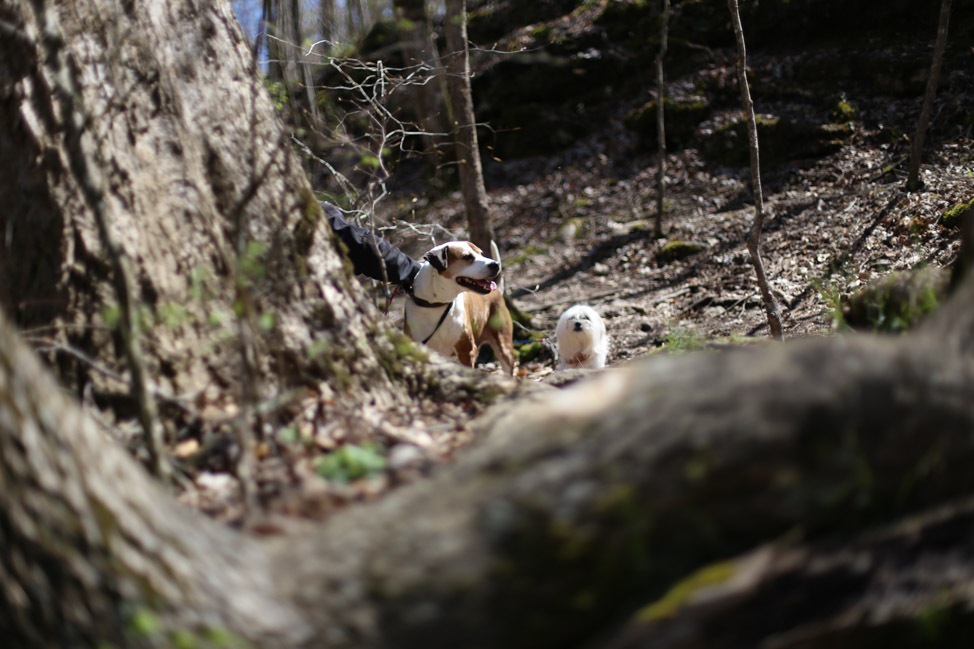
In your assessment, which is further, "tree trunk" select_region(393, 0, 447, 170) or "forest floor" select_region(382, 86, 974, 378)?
"tree trunk" select_region(393, 0, 447, 170)

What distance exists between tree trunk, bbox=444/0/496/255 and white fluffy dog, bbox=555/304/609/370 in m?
2.15

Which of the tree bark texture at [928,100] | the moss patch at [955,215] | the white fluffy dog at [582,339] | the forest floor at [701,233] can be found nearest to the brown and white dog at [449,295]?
the forest floor at [701,233]

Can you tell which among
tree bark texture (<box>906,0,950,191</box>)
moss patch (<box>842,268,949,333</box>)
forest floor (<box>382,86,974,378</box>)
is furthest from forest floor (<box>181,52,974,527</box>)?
moss patch (<box>842,268,949,333</box>)

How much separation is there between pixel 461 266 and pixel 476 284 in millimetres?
226

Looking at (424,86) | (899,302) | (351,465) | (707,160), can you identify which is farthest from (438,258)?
(424,86)

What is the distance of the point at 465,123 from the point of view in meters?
8.16

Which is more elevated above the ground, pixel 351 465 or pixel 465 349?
pixel 351 465

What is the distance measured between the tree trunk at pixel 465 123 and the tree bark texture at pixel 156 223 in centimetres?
451

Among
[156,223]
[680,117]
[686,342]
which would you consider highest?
[680,117]

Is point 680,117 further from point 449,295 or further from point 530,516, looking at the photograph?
point 530,516

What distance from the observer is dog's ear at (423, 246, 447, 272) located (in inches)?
246

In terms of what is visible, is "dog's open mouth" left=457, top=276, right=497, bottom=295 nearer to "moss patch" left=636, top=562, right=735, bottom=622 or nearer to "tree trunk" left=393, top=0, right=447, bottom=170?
"tree trunk" left=393, top=0, right=447, bottom=170

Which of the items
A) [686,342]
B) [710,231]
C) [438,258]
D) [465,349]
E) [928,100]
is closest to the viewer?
[686,342]

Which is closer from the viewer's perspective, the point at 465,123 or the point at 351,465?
the point at 351,465
